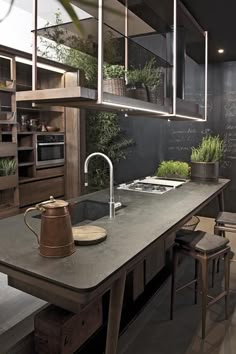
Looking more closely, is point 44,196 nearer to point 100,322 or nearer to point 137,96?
point 137,96

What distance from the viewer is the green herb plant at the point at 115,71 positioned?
2.35 metres

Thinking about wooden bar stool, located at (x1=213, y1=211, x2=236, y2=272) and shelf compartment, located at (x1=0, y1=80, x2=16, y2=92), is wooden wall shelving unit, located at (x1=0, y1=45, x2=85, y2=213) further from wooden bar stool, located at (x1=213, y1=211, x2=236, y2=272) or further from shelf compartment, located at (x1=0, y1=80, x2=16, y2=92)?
wooden bar stool, located at (x1=213, y1=211, x2=236, y2=272)

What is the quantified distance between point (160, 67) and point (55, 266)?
230 cm

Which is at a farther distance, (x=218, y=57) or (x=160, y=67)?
(x=218, y=57)

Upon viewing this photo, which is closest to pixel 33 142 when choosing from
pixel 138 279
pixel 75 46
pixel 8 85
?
pixel 8 85

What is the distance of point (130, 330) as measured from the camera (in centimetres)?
230

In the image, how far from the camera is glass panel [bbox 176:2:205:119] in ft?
10.9

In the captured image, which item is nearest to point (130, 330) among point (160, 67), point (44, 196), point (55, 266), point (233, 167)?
point (55, 266)

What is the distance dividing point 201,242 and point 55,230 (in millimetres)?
1316

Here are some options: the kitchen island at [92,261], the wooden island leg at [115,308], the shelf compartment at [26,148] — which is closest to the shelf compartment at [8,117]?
the shelf compartment at [26,148]

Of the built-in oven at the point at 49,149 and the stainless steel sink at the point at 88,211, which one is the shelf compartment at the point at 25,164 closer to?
the built-in oven at the point at 49,149

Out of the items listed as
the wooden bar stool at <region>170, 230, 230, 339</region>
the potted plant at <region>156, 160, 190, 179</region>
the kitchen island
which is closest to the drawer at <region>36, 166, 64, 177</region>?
the potted plant at <region>156, 160, 190, 179</region>

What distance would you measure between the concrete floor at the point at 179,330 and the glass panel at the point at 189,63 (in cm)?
177

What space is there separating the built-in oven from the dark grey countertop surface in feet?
7.20
